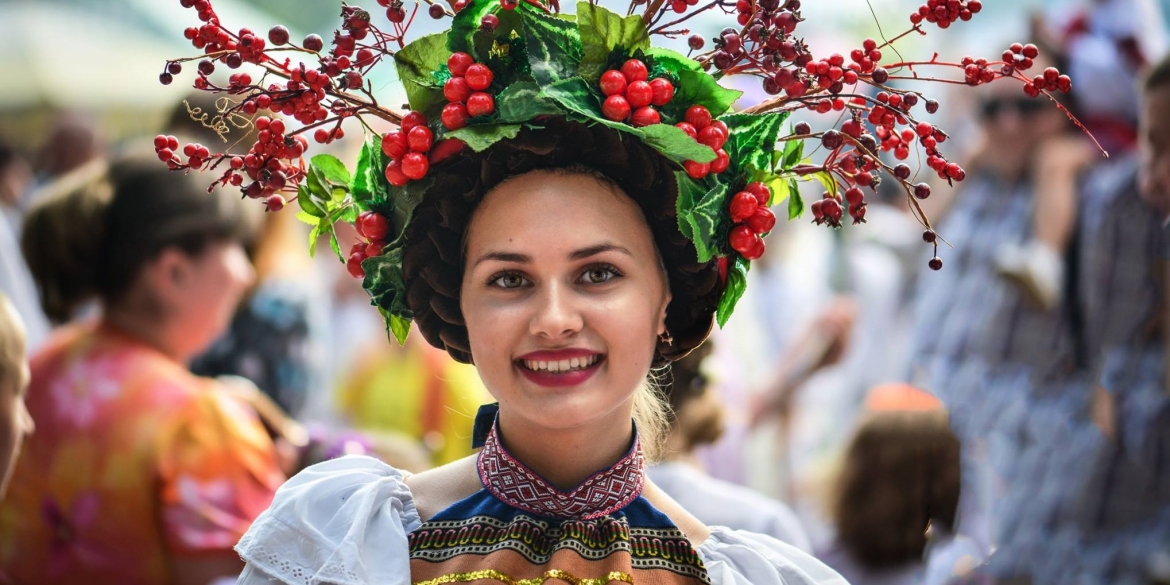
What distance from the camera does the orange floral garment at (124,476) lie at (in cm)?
319

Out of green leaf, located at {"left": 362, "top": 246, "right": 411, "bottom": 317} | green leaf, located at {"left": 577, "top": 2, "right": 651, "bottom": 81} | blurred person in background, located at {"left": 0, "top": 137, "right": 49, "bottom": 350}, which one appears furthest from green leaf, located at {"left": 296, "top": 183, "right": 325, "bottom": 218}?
blurred person in background, located at {"left": 0, "top": 137, "right": 49, "bottom": 350}

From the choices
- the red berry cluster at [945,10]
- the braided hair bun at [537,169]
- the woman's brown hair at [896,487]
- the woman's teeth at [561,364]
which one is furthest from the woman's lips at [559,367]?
the woman's brown hair at [896,487]

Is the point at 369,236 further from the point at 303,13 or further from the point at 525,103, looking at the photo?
the point at 303,13

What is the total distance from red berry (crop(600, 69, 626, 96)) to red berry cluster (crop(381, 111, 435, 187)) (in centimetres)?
31

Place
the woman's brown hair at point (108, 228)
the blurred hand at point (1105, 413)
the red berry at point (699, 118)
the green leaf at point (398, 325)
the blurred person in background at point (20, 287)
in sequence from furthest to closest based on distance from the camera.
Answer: the blurred person in background at point (20, 287) → the blurred hand at point (1105, 413) → the woman's brown hair at point (108, 228) → the green leaf at point (398, 325) → the red berry at point (699, 118)

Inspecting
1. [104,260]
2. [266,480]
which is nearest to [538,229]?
[266,480]

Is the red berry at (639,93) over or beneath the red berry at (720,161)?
over

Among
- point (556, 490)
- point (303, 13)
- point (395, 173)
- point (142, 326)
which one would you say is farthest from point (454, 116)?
point (303, 13)

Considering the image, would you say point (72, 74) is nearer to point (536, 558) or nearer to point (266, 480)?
point (266, 480)

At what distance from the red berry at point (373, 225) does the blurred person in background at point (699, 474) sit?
1163 mm

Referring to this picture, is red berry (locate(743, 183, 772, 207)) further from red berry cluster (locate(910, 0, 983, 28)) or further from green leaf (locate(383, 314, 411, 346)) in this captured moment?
green leaf (locate(383, 314, 411, 346))

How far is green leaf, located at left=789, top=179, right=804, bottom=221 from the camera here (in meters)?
2.30

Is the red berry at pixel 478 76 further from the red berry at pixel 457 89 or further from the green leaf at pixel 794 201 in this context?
the green leaf at pixel 794 201

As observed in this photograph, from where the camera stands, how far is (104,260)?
344 centimetres
